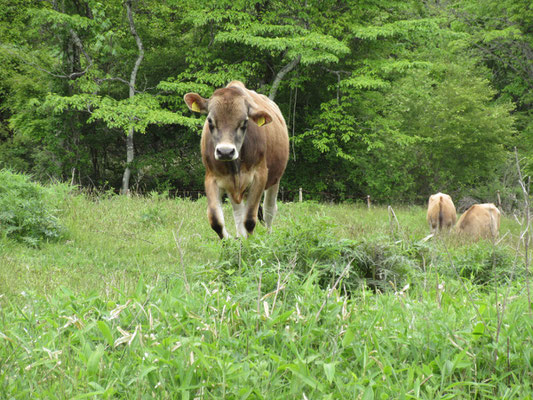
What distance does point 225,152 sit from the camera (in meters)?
5.59

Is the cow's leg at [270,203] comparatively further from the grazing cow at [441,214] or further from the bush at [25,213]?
the grazing cow at [441,214]

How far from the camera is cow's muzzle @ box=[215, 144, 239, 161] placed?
5.59 metres

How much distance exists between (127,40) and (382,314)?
69.9ft

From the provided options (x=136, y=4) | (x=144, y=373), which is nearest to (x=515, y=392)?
(x=144, y=373)

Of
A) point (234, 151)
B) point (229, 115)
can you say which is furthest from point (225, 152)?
point (229, 115)

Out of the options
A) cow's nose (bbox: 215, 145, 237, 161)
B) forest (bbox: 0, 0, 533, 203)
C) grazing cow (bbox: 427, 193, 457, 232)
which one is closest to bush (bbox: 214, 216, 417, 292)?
cow's nose (bbox: 215, 145, 237, 161)

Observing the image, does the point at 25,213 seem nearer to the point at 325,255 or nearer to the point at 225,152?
the point at 225,152

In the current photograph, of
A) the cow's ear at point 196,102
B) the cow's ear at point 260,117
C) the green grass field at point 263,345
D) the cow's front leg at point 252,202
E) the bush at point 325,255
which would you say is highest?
the cow's ear at point 196,102

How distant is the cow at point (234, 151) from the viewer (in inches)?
235

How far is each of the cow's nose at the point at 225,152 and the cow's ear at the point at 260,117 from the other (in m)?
0.85

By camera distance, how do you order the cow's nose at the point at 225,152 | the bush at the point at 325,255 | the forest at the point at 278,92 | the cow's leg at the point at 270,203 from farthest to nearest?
the forest at the point at 278,92, the cow's leg at the point at 270,203, the cow's nose at the point at 225,152, the bush at the point at 325,255

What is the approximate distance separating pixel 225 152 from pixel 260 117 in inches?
38.8

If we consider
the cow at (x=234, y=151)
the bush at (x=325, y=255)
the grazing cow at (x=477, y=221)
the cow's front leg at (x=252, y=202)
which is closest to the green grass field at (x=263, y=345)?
the bush at (x=325, y=255)

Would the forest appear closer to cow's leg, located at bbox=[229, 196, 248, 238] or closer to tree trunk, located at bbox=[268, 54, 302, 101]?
tree trunk, located at bbox=[268, 54, 302, 101]
